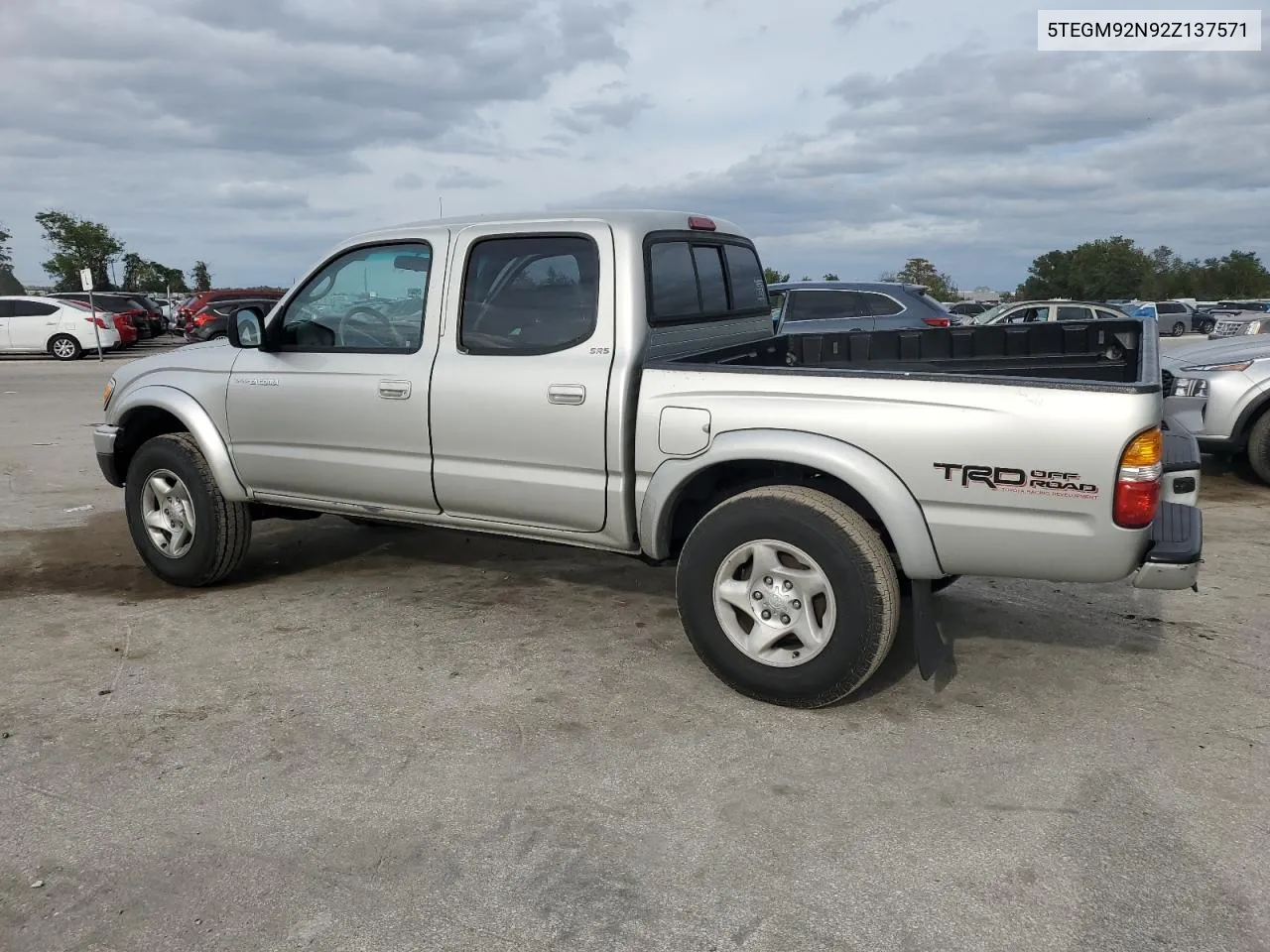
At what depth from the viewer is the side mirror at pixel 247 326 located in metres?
4.86

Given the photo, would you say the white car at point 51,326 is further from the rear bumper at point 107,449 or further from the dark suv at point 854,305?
the rear bumper at point 107,449

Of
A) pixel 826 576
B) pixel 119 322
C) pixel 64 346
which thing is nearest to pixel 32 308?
pixel 64 346

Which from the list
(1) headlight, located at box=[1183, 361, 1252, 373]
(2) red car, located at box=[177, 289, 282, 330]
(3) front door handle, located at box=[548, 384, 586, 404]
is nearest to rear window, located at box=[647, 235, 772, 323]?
(3) front door handle, located at box=[548, 384, 586, 404]

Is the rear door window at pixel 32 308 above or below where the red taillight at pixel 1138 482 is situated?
above

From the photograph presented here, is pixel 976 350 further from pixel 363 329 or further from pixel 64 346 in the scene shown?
pixel 64 346

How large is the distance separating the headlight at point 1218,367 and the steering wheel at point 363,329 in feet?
21.8

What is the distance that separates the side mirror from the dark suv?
7888 millimetres

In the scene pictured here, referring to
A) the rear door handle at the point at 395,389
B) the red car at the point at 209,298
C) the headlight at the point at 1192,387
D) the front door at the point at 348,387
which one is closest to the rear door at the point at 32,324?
the red car at the point at 209,298

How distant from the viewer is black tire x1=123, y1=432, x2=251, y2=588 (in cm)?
516

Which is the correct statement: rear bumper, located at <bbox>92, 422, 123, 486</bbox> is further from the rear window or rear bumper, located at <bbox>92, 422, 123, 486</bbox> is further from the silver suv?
the silver suv

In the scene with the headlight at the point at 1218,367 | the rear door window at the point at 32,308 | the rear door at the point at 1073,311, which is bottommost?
the headlight at the point at 1218,367

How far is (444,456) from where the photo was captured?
444cm

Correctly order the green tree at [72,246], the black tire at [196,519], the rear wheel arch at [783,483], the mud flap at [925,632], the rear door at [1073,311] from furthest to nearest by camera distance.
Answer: the green tree at [72,246] → the rear door at [1073,311] → the black tire at [196,519] → the mud flap at [925,632] → the rear wheel arch at [783,483]

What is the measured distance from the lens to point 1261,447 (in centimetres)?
783
